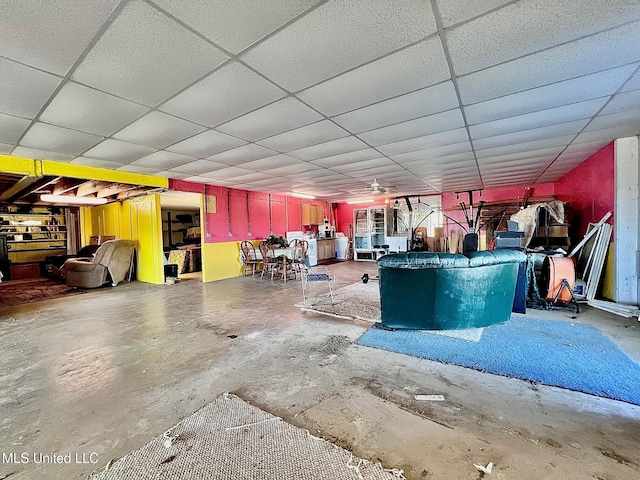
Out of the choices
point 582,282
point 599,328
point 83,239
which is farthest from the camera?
point 83,239

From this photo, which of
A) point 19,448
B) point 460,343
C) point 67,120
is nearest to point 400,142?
point 460,343

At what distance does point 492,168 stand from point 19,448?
7087 millimetres

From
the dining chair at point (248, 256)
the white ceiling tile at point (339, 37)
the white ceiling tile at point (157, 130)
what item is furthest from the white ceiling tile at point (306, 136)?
the dining chair at point (248, 256)

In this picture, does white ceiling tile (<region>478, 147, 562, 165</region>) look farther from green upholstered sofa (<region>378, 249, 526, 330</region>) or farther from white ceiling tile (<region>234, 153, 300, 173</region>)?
white ceiling tile (<region>234, 153, 300, 173</region>)

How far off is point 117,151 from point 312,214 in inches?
264

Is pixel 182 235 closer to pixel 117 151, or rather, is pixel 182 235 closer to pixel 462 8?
pixel 117 151

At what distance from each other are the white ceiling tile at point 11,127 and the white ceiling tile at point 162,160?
4.45 feet

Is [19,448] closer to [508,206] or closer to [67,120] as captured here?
[67,120]

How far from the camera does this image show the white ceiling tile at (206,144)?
3.40 meters

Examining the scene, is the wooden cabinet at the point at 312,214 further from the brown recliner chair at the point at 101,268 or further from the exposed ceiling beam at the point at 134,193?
the brown recliner chair at the point at 101,268


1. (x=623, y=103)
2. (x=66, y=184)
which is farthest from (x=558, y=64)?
(x=66, y=184)

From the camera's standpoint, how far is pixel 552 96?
2.53 m

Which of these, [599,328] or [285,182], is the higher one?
[285,182]

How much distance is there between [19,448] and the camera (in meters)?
1.52
